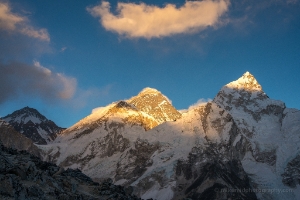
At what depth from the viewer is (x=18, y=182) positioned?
53.7 meters

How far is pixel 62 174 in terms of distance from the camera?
230 ft

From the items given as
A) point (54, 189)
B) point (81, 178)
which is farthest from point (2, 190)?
point (81, 178)


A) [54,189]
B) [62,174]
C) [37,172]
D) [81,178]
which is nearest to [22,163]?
[37,172]

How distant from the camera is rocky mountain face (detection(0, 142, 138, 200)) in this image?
5197 cm

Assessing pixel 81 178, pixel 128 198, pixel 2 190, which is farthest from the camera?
pixel 81 178

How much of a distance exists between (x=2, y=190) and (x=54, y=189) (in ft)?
28.2

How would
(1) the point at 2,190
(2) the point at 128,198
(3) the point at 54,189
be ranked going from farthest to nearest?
(2) the point at 128,198
(3) the point at 54,189
(1) the point at 2,190

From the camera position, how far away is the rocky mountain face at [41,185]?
52.0 metres

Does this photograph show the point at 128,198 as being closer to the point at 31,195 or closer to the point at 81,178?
the point at 81,178

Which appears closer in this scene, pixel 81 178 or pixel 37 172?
pixel 37 172

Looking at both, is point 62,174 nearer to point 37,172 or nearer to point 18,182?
point 37,172

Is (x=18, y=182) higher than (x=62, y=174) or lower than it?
lower

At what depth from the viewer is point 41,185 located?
57344 mm

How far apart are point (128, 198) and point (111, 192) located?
281cm
